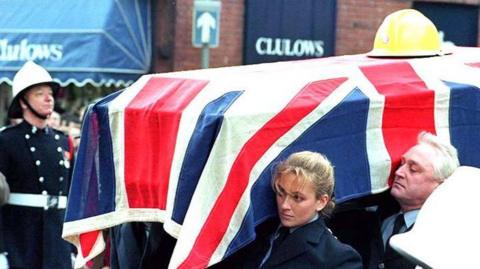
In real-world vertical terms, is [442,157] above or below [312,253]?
above

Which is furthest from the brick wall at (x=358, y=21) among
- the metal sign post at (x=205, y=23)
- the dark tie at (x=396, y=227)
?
the dark tie at (x=396, y=227)

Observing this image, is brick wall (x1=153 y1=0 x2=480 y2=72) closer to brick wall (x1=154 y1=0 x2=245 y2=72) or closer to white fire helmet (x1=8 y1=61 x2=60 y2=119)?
brick wall (x1=154 y1=0 x2=245 y2=72)

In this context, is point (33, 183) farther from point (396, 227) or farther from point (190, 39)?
point (190, 39)

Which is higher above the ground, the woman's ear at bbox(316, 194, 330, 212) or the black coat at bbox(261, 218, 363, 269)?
the woman's ear at bbox(316, 194, 330, 212)

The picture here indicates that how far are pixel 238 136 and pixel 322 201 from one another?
0.43 metres

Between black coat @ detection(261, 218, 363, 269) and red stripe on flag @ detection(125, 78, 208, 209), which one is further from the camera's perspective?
red stripe on flag @ detection(125, 78, 208, 209)

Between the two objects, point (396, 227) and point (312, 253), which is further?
point (396, 227)

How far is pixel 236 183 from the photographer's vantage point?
410 centimetres

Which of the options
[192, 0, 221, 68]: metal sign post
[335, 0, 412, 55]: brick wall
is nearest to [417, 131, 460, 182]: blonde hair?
[192, 0, 221, 68]: metal sign post

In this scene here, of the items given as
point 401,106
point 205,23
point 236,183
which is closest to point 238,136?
point 236,183

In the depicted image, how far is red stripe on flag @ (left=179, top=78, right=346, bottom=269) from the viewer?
13.3 feet

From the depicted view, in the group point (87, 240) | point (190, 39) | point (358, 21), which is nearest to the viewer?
point (87, 240)

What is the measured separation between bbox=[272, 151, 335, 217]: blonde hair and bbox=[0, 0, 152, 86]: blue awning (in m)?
8.57

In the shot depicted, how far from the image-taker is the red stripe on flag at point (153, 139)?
436cm
